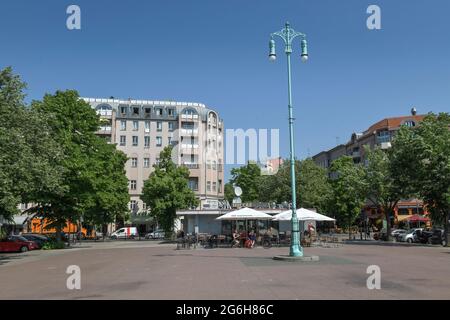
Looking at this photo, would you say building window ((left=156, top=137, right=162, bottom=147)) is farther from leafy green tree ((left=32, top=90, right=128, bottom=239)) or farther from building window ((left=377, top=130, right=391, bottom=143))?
building window ((left=377, top=130, right=391, bottom=143))

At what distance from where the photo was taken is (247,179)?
302ft

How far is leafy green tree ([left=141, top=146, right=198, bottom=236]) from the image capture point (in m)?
60.3

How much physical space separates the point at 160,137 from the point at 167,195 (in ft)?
100

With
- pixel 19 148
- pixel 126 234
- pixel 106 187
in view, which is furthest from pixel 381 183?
pixel 19 148

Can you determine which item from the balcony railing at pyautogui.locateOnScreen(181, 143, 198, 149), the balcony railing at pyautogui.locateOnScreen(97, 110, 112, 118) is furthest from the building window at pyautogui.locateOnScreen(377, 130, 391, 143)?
the balcony railing at pyautogui.locateOnScreen(97, 110, 112, 118)

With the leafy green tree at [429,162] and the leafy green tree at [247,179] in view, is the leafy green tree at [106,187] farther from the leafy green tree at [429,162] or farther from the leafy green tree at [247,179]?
the leafy green tree at [247,179]

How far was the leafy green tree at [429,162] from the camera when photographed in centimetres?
4081

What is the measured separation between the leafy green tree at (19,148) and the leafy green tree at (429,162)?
28202 millimetres

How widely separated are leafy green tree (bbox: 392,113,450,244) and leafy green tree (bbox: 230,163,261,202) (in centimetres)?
4664

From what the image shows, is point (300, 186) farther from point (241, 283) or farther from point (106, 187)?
point (241, 283)

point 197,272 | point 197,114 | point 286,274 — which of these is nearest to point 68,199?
point 197,272

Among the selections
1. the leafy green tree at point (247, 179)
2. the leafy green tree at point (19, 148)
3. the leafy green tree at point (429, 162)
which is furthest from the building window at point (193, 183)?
the leafy green tree at point (19, 148)
